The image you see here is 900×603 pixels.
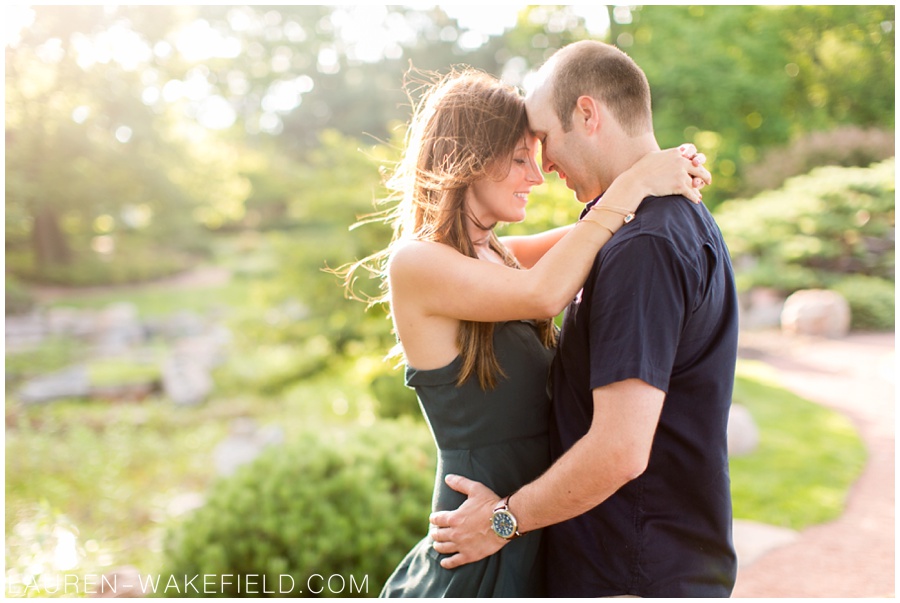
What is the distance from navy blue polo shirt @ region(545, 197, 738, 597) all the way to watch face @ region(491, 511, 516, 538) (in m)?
0.16

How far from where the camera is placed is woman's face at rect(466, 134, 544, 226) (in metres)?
2.11

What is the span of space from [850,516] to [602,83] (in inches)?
207

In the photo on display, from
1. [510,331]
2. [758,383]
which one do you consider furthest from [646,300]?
[758,383]

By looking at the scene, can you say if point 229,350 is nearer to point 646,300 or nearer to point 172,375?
point 172,375

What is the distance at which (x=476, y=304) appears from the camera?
1887 millimetres

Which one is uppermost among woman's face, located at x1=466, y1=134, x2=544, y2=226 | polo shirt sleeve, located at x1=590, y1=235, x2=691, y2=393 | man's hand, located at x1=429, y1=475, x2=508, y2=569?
woman's face, located at x1=466, y1=134, x2=544, y2=226

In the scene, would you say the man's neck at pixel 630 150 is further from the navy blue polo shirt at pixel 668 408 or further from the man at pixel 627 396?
the navy blue polo shirt at pixel 668 408

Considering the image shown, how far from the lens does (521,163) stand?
7.00 feet

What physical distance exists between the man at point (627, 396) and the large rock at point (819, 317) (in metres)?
11.4

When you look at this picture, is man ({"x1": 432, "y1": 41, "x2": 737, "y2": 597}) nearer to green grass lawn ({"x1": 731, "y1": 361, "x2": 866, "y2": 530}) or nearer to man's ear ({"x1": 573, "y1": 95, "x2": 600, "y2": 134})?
man's ear ({"x1": 573, "y1": 95, "x2": 600, "y2": 134})

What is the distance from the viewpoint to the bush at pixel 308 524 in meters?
3.54

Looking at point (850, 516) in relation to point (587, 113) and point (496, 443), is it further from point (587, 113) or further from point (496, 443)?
point (587, 113)

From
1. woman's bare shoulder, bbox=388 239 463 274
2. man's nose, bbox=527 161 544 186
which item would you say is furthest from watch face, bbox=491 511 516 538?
man's nose, bbox=527 161 544 186

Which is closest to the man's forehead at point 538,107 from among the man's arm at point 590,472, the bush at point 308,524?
the man's arm at point 590,472
